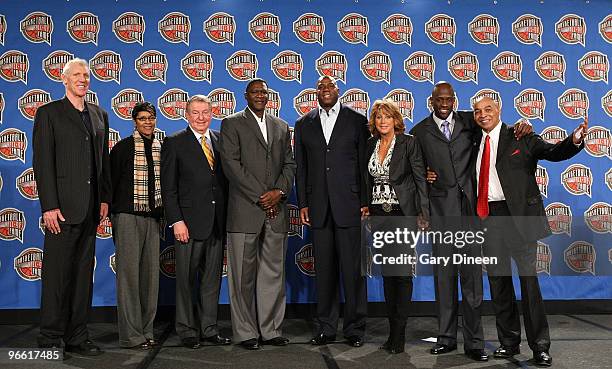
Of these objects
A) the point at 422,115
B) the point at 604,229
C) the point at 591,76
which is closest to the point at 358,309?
the point at 422,115

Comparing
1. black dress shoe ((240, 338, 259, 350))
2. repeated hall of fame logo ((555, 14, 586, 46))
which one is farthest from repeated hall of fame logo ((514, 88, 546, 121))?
black dress shoe ((240, 338, 259, 350))

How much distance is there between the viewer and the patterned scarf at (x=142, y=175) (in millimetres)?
4112

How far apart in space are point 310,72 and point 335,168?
4.49 ft

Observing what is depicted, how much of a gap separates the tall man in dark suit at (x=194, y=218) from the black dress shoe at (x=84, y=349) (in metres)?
0.55

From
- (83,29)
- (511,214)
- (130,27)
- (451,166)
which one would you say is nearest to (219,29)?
(130,27)

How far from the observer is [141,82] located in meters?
5.20

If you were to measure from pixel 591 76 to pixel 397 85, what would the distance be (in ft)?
5.81

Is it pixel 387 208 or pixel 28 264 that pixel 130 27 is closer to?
pixel 28 264

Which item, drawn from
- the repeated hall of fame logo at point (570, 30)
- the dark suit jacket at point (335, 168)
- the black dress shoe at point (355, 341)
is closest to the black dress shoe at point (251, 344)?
the black dress shoe at point (355, 341)

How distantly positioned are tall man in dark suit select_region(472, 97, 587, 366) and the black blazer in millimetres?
351

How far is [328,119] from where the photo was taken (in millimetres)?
4379

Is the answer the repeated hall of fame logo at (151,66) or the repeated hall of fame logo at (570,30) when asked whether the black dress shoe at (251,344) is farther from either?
the repeated hall of fame logo at (570,30)

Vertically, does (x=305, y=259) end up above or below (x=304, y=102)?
below

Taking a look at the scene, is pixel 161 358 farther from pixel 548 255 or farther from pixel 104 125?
pixel 548 255
